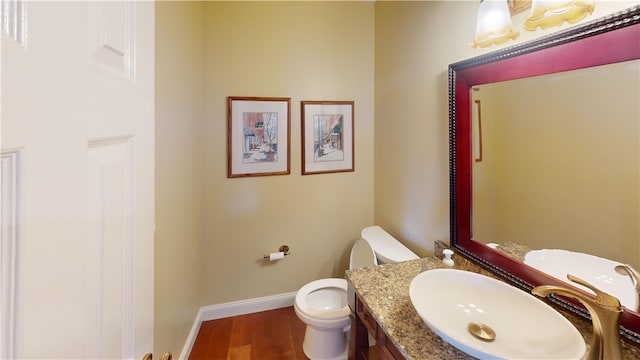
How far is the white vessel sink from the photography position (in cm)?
74

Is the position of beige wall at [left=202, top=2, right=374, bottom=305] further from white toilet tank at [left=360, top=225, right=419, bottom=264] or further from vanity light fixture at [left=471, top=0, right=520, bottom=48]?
vanity light fixture at [left=471, top=0, right=520, bottom=48]

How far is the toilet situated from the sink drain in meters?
0.73

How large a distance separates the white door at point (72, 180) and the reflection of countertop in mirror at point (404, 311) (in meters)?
0.74

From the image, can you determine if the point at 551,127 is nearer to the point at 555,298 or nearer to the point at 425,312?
the point at 555,298

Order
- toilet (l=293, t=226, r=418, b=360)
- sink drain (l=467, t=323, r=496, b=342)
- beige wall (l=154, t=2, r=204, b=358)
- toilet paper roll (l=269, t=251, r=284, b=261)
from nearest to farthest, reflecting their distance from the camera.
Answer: sink drain (l=467, t=323, r=496, b=342)
beige wall (l=154, t=2, r=204, b=358)
toilet (l=293, t=226, r=418, b=360)
toilet paper roll (l=269, t=251, r=284, b=261)

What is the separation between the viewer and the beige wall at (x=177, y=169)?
1217mm

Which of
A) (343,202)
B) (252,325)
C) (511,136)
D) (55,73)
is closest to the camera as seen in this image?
(55,73)

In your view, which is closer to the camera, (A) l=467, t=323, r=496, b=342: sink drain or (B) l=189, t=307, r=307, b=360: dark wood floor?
(A) l=467, t=323, r=496, b=342: sink drain

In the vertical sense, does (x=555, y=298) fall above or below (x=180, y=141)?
below

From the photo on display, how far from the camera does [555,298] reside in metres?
0.97

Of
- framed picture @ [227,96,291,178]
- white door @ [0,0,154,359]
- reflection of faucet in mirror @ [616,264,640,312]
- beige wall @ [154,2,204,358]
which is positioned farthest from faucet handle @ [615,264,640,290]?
framed picture @ [227,96,291,178]

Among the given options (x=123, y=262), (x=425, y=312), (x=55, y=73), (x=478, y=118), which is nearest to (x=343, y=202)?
(x=478, y=118)

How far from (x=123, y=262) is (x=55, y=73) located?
357mm

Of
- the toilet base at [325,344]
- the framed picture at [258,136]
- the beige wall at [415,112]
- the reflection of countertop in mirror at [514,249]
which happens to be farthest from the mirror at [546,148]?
the framed picture at [258,136]
